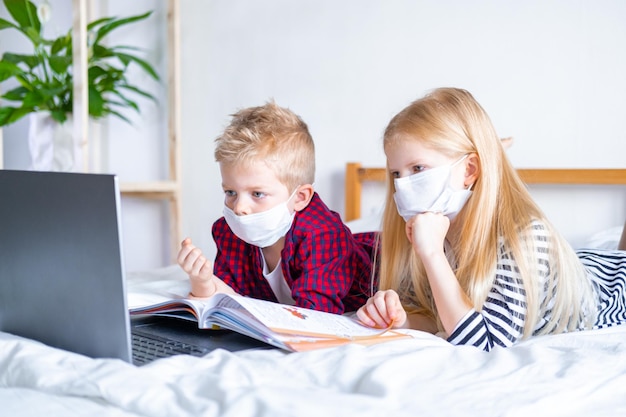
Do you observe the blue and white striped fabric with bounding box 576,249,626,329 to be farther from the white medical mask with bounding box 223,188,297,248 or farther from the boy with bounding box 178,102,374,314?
the white medical mask with bounding box 223,188,297,248

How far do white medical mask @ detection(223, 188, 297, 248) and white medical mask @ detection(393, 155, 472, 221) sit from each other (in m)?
0.22

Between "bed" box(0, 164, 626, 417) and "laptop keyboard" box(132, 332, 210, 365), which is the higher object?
"bed" box(0, 164, 626, 417)

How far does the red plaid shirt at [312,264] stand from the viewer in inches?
45.1

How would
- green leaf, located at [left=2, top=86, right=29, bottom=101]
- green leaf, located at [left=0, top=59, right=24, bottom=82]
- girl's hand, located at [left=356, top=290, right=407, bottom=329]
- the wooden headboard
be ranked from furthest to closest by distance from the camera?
1. green leaf, located at [left=2, top=86, right=29, bottom=101]
2. green leaf, located at [left=0, top=59, right=24, bottom=82]
3. the wooden headboard
4. girl's hand, located at [left=356, top=290, right=407, bottom=329]

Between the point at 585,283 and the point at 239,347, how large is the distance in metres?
0.59

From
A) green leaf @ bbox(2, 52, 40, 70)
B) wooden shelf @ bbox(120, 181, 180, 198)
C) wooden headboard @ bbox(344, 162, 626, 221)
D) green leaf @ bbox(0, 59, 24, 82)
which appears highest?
green leaf @ bbox(2, 52, 40, 70)

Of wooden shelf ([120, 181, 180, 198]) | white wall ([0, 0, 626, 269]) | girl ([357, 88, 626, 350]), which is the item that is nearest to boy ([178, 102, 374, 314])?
girl ([357, 88, 626, 350])

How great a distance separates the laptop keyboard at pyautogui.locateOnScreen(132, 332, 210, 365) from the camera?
83 cm

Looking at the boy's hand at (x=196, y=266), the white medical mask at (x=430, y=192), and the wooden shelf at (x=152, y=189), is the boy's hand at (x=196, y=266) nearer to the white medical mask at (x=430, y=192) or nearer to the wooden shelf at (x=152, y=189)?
the white medical mask at (x=430, y=192)

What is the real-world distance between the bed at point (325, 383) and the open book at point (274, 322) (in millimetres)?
26

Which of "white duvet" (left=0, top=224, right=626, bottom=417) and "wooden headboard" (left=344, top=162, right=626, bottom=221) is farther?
"wooden headboard" (left=344, top=162, right=626, bottom=221)

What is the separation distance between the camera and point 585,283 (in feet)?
3.60

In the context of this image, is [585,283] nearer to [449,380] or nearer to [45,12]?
[449,380]

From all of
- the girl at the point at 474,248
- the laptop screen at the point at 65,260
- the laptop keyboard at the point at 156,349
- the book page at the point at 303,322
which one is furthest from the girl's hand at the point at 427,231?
the laptop screen at the point at 65,260
